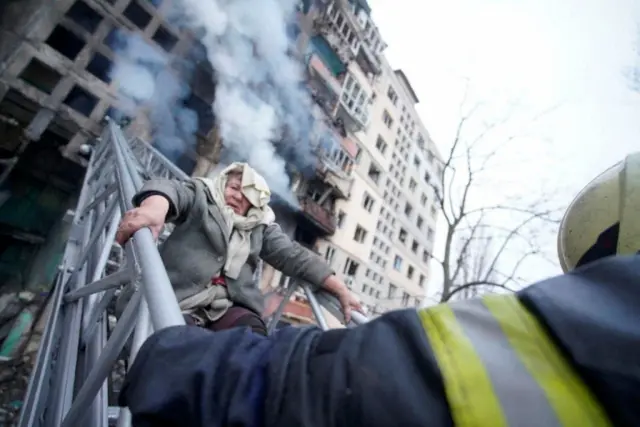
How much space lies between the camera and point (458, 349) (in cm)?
50

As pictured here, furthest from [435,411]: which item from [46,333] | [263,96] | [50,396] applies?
[263,96]

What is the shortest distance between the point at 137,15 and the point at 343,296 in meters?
11.8

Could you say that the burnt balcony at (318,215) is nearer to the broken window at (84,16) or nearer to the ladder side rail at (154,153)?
the broken window at (84,16)

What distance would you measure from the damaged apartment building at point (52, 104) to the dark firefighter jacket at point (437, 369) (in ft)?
26.2

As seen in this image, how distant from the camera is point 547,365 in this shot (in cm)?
49

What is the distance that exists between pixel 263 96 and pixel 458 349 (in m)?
14.6

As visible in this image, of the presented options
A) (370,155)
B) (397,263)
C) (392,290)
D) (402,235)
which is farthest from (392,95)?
(392,290)

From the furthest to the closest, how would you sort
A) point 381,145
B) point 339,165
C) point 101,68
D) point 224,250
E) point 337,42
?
1. point 381,145
2. point 339,165
3. point 337,42
4. point 101,68
5. point 224,250

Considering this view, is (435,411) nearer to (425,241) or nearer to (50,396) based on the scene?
(50,396)

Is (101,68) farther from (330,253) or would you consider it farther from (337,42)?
(330,253)

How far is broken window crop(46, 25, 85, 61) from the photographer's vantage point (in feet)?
30.0

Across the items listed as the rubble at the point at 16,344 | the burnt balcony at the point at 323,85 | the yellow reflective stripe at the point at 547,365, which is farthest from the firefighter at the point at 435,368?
the burnt balcony at the point at 323,85

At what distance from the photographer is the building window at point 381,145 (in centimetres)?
2609

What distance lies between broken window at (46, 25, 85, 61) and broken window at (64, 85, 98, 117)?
1.03 m
